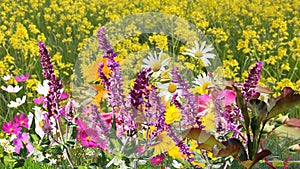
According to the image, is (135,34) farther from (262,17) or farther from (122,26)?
(262,17)

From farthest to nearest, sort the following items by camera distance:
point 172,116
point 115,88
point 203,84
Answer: point 203,84, point 172,116, point 115,88

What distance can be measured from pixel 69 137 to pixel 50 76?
0.29 metres

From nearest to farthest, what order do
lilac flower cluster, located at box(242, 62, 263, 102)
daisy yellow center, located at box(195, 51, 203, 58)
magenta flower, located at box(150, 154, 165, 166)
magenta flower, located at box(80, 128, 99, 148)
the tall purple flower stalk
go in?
lilac flower cluster, located at box(242, 62, 263, 102) → the tall purple flower stalk → magenta flower, located at box(80, 128, 99, 148) → magenta flower, located at box(150, 154, 165, 166) → daisy yellow center, located at box(195, 51, 203, 58)

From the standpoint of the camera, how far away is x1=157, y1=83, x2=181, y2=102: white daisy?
2273 millimetres

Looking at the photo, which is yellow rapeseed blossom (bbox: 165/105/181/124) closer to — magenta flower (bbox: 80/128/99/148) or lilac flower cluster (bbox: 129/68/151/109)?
magenta flower (bbox: 80/128/99/148)

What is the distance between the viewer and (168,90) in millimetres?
2322

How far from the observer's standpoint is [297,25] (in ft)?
17.0

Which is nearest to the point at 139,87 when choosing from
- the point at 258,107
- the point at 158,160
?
the point at 258,107

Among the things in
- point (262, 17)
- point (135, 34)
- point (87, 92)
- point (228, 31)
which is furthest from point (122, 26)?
point (87, 92)

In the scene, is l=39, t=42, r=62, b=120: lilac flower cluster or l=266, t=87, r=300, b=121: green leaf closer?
l=266, t=87, r=300, b=121: green leaf

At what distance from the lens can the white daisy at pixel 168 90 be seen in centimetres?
227

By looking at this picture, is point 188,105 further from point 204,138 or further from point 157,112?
point 204,138

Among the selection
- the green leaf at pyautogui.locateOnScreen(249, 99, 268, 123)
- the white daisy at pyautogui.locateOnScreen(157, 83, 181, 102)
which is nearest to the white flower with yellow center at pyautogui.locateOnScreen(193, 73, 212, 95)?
the white daisy at pyautogui.locateOnScreen(157, 83, 181, 102)

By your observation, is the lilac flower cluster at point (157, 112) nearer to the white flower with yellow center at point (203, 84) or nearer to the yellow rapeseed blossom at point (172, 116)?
the yellow rapeseed blossom at point (172, 116)
